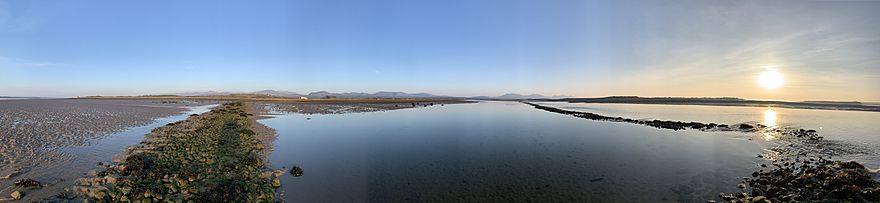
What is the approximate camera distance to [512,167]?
53.7 feet

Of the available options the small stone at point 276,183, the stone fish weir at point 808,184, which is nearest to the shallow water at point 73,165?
the small stone at point 276,183

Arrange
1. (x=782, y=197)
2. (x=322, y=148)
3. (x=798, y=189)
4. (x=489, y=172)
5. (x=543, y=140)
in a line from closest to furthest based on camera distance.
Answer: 1. (x=782, y=197)
2. (x=798, y=189)
3. (x=489, y=172)
4. (x=322, y=148)
5. (x=543, y=140)

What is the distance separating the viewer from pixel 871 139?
26031 millimetres

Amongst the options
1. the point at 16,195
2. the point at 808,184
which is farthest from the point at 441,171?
the point at 808,184

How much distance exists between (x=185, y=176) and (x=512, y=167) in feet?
44.8

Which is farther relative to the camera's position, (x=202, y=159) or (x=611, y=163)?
(x=611, y=163)

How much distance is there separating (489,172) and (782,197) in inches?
399

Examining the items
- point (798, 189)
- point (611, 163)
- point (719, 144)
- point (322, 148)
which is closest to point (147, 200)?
point (322, 148)

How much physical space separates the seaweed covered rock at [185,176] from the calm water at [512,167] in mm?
1323

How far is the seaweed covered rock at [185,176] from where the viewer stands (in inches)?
414

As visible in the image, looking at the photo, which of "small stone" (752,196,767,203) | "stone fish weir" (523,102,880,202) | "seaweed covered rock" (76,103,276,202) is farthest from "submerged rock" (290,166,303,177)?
"small stone" (752,196,767,203)

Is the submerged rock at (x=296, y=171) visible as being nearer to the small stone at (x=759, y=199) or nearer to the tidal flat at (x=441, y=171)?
the tidal flat at (x=441, y=171)

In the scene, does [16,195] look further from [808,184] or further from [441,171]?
[808,184]

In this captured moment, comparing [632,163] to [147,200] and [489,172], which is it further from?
[147,200]
